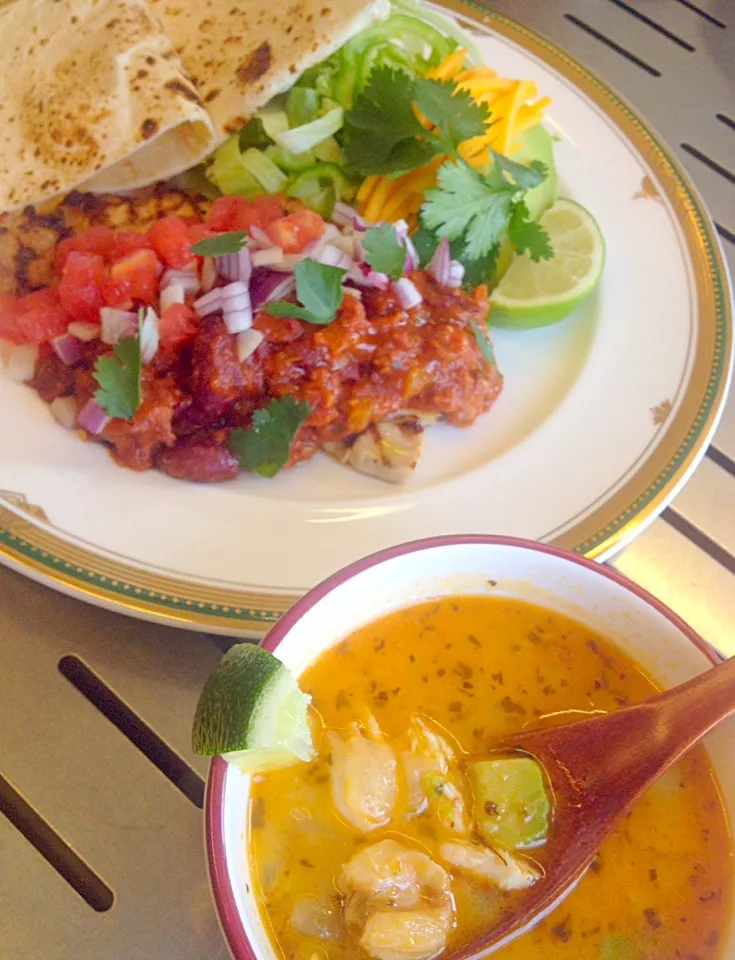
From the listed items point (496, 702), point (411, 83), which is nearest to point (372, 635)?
point (496, 702)

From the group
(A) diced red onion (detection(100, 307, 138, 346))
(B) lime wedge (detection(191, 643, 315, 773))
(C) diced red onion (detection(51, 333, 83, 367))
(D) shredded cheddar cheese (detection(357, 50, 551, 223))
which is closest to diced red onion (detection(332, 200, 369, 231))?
(D) shredded cheddar cheese (detection(357, 50, 551, 223))

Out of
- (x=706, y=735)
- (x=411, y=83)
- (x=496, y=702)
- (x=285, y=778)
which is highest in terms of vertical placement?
(x=411, y=83)

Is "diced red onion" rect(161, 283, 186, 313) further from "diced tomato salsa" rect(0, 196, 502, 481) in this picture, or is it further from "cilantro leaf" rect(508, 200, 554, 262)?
"cilantro leaf" rect(508, 200, 554, 262)

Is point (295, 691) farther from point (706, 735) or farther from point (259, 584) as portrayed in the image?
point (259, 584)

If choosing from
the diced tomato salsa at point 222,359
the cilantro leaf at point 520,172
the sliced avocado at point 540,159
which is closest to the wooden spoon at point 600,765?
the diced tomato salsa at point 222,359

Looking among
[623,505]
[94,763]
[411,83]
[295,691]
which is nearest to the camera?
[295,691]

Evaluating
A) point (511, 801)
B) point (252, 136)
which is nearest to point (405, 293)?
point (252, 136)
